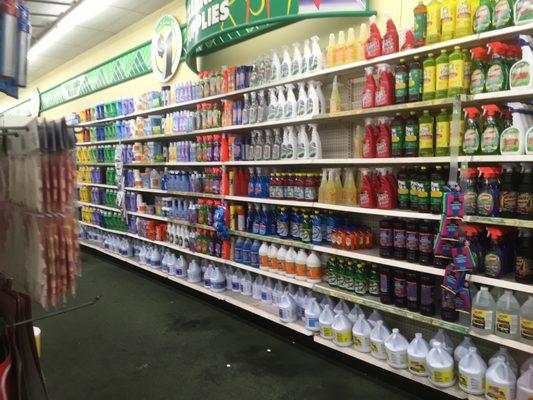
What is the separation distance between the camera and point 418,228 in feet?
8.25

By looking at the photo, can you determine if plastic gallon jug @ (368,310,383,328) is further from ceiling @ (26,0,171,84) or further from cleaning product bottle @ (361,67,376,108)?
ceiling @ (26,0,171,84)

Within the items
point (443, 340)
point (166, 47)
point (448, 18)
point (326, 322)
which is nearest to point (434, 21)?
point (448, 18)

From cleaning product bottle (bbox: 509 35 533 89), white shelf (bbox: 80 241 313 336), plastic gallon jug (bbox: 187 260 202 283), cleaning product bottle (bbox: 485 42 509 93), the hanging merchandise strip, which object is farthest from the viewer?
plastic gallon jug (bbox: 187 260 202 283)

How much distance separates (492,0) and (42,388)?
280 cm

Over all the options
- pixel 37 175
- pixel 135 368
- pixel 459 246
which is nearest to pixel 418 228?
pixel 459 246

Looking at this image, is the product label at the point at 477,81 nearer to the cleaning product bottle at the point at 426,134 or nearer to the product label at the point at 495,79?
the product label at the point at 495,79

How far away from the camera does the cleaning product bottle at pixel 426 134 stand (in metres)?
2.44

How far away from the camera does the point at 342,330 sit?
2916mm

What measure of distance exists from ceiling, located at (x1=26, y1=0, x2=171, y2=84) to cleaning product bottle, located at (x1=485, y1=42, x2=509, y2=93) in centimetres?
438

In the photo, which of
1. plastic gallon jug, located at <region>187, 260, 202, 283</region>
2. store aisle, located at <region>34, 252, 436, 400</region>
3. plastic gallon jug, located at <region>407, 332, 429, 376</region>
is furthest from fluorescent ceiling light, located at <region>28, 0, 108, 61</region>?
plastic gallon jug, located at <region>407, 332, 429, 376</region>

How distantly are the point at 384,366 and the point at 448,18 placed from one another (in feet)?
7.59

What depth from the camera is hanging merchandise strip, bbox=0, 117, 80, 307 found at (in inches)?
44.1

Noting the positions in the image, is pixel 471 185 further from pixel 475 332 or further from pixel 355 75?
pixel 355 75

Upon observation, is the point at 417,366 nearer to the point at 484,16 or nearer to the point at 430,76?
the point at 430,76
